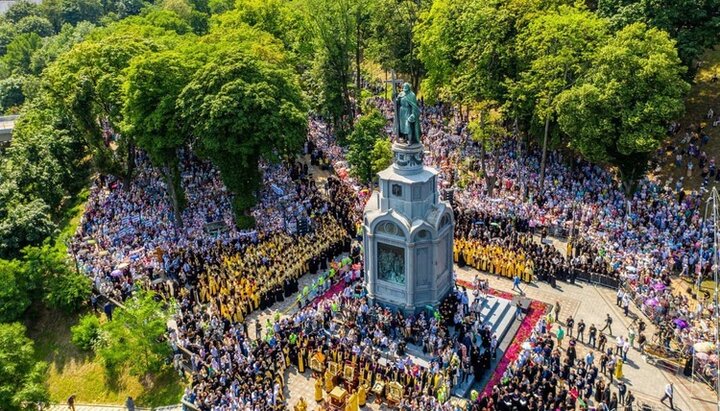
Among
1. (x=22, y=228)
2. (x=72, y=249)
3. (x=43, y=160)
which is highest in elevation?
(x=43, y=160)

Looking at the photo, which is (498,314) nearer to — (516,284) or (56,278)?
(516,284)

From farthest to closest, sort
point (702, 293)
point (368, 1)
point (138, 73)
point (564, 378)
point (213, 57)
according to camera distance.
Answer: point (368, 1) < point (213, 57) < point (138, 73) < point (702, 293) < point (564, 378)

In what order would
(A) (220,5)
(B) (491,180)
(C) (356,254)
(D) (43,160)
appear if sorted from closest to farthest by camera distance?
(C) (356,254) → (B) (491,180) → (D) (43,160) → (A) (220,5)

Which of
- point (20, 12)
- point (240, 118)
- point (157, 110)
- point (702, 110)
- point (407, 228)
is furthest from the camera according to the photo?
point (20, 12)

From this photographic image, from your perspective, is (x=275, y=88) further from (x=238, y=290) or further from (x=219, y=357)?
(x=219, y=357)

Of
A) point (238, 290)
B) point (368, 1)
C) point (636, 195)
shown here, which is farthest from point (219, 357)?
point (368, 1)

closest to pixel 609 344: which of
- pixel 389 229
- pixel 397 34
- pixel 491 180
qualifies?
pixel 389 229

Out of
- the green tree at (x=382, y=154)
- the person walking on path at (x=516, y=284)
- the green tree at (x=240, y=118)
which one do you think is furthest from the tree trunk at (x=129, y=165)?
the person walking on path at (x=516, y=284)
